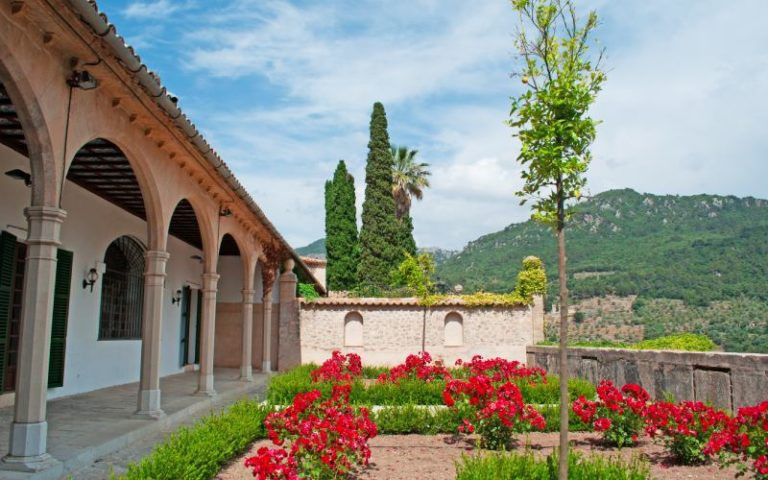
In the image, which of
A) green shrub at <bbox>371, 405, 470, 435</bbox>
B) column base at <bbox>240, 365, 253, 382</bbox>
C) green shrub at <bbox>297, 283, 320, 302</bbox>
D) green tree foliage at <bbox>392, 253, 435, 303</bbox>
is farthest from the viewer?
green shrub at <bbox>297, 283, 320, 302</bbox>

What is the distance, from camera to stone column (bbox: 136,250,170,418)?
332 inches

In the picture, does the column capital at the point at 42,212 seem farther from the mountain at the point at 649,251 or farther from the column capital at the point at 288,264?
the mountain at the point at 649,251

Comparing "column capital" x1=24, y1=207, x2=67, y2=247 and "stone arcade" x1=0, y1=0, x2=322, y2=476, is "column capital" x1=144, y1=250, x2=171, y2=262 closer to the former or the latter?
"stone arcade" x1=0, y1=0, x2=322, y2=476

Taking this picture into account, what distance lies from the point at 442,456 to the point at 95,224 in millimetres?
7728

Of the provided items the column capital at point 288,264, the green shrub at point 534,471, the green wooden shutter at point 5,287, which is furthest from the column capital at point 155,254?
the column capital at point 288,264

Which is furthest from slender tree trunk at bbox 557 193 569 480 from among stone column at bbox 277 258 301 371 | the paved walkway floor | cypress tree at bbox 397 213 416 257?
cypress tree at bbox 397 213 416 257

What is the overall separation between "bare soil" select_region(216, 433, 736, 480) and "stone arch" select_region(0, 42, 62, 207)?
2.97m

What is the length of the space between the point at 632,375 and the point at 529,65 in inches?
318

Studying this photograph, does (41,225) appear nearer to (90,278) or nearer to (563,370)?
(563,370)

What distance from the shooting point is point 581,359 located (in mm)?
12969

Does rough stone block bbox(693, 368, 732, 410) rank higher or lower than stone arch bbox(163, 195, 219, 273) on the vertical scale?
lower

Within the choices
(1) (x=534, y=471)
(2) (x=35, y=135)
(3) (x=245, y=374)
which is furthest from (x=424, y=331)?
(2) (x=35, y=135)

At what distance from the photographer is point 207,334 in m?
11.3

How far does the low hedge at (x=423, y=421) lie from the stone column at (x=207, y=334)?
4.33 metres
